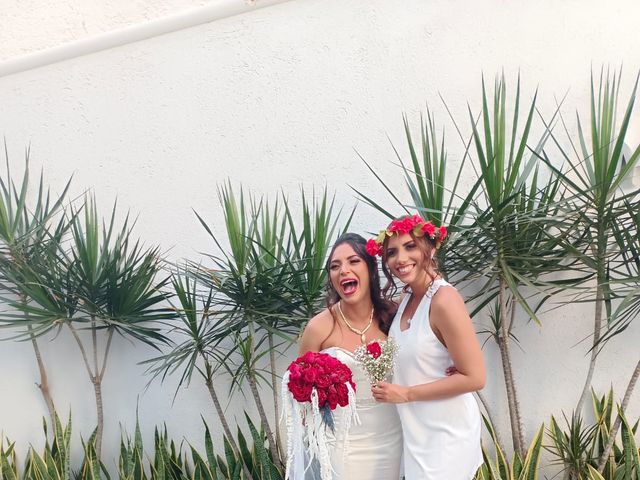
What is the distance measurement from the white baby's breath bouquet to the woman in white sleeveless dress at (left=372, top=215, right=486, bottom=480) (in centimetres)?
5

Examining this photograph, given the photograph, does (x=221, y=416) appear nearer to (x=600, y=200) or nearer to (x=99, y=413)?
(x=99, y=413)

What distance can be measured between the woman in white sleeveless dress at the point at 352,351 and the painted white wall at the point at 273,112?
1351 mm

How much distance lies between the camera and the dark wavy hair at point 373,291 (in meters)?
3.11

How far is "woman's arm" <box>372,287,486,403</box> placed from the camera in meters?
2.65

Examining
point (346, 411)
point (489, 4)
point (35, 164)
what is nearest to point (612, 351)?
point (346, 411)

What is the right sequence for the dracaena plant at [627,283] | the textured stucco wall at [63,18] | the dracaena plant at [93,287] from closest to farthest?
the dracaena plant at [627,283]
the dracaena plant at [93,287]
the textured stucco wall at [63,18]

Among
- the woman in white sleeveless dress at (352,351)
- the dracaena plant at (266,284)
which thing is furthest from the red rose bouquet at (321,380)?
the dracaena plant at (266,284)

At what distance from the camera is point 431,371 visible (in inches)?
109

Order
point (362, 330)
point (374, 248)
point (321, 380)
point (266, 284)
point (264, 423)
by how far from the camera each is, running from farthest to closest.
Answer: point (264, 423)
point (266, 284)
point (362, 330)
point (374, 248)
point (321, 380)

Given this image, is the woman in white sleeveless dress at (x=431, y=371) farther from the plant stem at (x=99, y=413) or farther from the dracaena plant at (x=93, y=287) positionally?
the plant stem at (x=99, y=413)

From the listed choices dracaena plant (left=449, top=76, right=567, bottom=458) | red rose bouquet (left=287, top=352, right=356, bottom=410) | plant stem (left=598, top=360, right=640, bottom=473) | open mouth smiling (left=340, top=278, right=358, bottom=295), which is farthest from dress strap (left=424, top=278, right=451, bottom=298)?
plant stem (left=598, top=360, right=640, bottom=473)

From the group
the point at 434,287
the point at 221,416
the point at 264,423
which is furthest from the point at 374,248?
the point at 221,416

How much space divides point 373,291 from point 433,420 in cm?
67

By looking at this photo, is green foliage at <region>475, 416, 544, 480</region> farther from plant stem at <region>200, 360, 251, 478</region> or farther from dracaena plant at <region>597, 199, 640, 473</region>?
plant stem at <region>200, 360, 251, 478</region>
